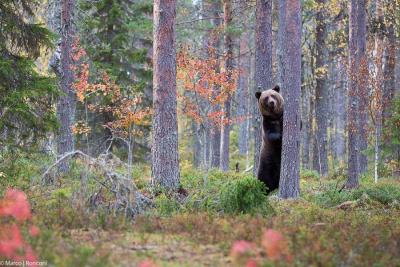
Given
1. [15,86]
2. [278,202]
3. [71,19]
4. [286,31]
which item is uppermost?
[71,19]

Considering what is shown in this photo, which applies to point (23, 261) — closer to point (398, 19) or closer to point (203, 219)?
point (203, 219)

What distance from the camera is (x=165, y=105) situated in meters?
13.8

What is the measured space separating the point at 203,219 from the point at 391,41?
63.8 ft

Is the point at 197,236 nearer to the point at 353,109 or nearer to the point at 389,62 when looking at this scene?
the point at 353,109

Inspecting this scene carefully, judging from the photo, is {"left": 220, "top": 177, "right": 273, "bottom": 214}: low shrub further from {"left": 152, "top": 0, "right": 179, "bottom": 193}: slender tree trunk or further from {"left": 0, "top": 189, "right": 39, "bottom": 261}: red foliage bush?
{"left": 0, "top": 189, "right": 39, "bottom": 261}: red foliage bush

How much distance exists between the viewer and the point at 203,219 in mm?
9422

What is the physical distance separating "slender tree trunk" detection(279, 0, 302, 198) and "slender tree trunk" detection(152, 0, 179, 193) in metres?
2.77

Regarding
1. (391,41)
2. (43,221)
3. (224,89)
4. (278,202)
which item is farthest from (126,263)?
(391,41)

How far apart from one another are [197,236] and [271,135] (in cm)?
755

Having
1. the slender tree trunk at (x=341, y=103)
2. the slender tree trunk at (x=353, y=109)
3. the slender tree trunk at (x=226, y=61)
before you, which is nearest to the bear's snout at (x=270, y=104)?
the slender tree trunk at (x=353, y=109)

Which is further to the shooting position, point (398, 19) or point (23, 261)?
point (398, 19)

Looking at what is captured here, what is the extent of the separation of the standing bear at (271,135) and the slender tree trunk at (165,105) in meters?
2.86

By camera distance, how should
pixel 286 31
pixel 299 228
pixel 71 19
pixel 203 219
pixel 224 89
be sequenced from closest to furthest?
pixel 299 228 < pixel 203 219 < pixel 286 31 < pixel 71 19 < pixel 224 89

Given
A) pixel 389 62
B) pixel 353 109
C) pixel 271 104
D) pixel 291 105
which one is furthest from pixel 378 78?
pixel 291 105
